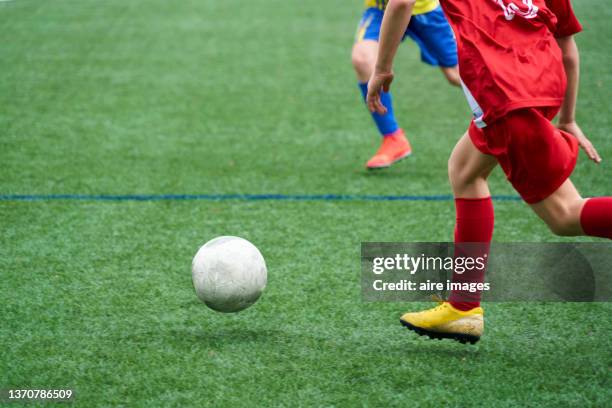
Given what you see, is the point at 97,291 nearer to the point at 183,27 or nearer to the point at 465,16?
the point at 465,16

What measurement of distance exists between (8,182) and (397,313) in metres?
2.88

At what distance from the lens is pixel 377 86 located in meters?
3.15

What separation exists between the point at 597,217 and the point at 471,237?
525 mm

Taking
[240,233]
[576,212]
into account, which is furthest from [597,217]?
[240,233]

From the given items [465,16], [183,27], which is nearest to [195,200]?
[465,16]

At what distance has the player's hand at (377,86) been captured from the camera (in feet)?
10.2

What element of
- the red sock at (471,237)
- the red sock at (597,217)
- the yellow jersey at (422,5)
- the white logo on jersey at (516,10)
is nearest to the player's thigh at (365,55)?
the yellow jersey at (422,5)

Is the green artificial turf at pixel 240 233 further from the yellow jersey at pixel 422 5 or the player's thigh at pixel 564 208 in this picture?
the yellow jersey at pixel 422 5

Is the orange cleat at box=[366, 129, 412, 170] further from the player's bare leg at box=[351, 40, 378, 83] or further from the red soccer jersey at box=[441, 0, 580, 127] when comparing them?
the red soccer jersey at box=[441, 0, 580, 127]

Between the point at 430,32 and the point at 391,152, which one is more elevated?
the point at 430,32

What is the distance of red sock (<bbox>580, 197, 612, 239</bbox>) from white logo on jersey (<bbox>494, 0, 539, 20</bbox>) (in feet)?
2.02

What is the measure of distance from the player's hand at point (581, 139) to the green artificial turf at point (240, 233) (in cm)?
68

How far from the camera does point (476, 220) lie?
10.6 ft

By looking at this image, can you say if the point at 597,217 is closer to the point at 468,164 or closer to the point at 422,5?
the point at 468,164
